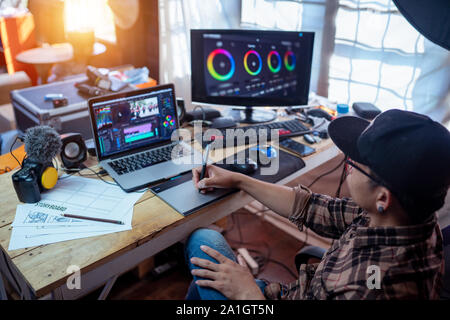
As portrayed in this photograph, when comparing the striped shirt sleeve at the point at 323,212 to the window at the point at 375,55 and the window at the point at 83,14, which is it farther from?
the window at the point at 83,14

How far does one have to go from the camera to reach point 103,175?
142 centimetres

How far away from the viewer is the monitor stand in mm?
1907

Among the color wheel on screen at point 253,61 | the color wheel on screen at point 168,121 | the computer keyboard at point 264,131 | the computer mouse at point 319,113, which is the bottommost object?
the computer keyboard at point 264,131

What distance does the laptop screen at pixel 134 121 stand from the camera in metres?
1.41

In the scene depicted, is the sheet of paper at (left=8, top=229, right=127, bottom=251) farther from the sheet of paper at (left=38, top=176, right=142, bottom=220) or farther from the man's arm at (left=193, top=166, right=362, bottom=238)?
the man's arm at (left=193, top=166, right=362, bottom=238)

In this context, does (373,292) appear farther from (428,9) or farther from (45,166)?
(45,166)

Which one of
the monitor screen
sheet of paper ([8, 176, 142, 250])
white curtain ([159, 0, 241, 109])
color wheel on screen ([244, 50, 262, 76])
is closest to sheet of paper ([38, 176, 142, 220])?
sheet of paper ([8, 176, 142, 250])

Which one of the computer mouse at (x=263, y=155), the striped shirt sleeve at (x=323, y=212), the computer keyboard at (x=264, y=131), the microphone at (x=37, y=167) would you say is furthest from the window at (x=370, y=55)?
the microphone at (x=37, y=167)

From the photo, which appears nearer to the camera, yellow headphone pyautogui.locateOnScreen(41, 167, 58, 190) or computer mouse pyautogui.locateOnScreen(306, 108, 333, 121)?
yellow headphone pyautogui.locateOnScreen(41, 167, 58, 190)

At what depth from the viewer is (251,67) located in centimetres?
184

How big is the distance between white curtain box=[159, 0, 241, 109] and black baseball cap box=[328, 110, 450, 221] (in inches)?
74.4

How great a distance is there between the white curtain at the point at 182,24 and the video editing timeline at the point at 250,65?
0.81m
